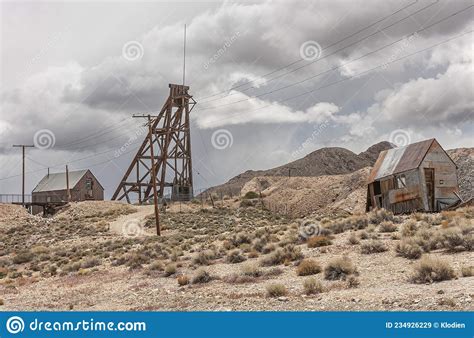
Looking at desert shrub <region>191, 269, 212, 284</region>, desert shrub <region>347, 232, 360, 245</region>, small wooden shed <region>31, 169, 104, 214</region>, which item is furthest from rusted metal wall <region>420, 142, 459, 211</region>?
small wooden shed <region>31, 169, 104, 214</region>

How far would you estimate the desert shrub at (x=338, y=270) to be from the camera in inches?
531

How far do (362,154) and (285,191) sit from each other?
6160 centimetres

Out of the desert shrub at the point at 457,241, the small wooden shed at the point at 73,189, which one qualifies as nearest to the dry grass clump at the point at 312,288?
the desert shrub at the point at 457,241

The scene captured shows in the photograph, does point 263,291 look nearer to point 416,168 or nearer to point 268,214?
point 416,168

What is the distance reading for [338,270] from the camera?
13672mm

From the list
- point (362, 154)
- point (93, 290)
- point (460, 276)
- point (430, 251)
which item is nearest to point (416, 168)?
point (430, 251)

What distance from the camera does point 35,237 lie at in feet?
135

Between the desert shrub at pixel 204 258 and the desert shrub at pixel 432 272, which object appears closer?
the desert shrub at pixel 432 272

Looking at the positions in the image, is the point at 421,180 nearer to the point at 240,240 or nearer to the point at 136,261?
the point at 240,240

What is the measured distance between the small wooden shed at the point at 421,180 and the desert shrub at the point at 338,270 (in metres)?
16.2

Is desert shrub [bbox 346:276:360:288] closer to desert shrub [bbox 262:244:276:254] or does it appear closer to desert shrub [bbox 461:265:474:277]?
desert shrub [bbox 461:265:474:277]

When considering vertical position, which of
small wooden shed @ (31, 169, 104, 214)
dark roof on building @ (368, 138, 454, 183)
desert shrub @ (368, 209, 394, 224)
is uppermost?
small wooden shed @ (31, 169, 104, 214)

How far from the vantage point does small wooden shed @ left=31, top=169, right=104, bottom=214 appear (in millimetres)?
72000

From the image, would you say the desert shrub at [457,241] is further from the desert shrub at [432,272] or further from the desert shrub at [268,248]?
the desert shrub at [268,248]
